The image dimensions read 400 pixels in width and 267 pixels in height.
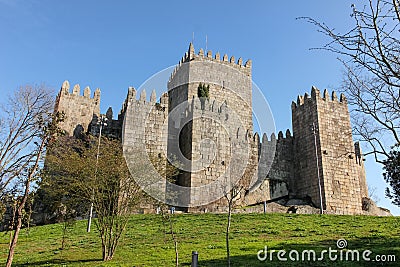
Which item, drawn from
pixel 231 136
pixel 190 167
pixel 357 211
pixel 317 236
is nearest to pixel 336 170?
pixel 357 211

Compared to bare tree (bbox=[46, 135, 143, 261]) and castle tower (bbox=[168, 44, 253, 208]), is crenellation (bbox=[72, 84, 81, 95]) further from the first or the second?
bare tree (bbox=[46, 135, 143, 261])

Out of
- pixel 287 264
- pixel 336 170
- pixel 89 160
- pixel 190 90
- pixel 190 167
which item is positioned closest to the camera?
pixel 287 264

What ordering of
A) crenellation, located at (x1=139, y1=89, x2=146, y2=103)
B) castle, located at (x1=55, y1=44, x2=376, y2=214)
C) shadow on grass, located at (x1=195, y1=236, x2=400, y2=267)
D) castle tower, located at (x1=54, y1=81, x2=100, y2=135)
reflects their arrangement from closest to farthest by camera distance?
shadow on grass, located at (x1=195, y1=236, x2=400, y2=267) < castle, located at (x1=55, y1=44, x2=376, y2=214) < crenellation, located at (x1=139, y1=89, x2=146, y2=103) < castle tower, located at (x1=54, y1=81, x2=100, y2=135)

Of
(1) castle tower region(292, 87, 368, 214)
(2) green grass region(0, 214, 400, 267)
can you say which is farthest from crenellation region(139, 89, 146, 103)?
(1) castle tower region(292, 87, 368, 214)

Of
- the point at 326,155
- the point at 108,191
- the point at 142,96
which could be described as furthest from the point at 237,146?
the point at 108,191

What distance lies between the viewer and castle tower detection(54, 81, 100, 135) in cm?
2755

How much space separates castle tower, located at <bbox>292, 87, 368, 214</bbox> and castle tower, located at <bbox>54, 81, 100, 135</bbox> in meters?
15.7

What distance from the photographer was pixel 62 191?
580 inches

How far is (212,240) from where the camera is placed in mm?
14695

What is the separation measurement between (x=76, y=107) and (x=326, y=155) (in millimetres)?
18434

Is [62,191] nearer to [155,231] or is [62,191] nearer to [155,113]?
[155,231]

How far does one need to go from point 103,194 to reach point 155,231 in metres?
4.14

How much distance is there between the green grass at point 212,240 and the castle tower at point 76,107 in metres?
9.33

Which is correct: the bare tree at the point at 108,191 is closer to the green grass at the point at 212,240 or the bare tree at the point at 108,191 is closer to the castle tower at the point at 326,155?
the green grass at the point at 212,240
